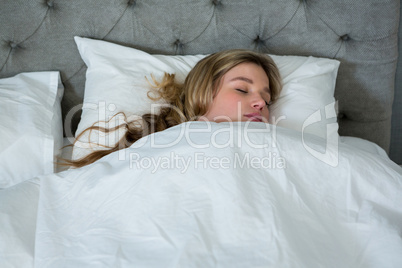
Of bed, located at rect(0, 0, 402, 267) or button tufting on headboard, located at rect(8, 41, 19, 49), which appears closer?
bed, located at rect(0, 0, 402, 267)

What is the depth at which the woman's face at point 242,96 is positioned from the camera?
1.29 meters

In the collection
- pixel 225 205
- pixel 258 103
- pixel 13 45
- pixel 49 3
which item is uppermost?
pixel 49 3

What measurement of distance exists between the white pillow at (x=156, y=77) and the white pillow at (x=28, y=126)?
0.10 metres

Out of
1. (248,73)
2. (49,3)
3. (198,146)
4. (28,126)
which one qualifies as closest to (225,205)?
(198,146)

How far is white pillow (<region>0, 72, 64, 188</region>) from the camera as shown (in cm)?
125

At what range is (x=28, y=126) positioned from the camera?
131 centimetres

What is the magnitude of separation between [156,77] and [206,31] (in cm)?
28

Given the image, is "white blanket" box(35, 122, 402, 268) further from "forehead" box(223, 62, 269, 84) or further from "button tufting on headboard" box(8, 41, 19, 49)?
"button tufting on headboard" box(8, 41, 19, 49)

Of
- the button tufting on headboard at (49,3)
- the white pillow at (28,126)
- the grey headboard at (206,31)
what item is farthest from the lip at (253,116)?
the button tufting on headboard at (49,3)

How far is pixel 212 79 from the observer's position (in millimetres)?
1362

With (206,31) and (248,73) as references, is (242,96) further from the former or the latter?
(206,31)

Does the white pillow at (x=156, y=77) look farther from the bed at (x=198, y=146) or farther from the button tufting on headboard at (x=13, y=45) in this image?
the button tufting on headboard at (x=13, y=45)

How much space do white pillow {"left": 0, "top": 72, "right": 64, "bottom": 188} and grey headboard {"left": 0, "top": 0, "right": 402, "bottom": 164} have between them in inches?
4.1

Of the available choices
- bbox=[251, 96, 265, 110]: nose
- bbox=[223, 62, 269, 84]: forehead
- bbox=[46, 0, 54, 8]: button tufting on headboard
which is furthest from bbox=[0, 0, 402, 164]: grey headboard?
bbox=[251, 96, 265, 110]: nose
